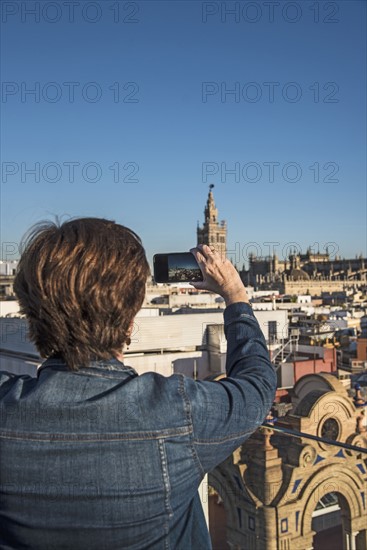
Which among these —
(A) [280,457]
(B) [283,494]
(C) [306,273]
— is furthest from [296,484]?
(C) [306,273]

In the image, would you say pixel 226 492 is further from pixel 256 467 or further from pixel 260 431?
pixel 260 431

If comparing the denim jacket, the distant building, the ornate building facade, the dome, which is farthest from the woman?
the dome

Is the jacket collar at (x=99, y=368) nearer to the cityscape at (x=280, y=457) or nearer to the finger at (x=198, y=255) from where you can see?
the cityscape at (x=280, y=457)

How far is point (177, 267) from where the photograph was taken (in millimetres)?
1668

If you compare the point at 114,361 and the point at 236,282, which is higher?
the point at 236,282

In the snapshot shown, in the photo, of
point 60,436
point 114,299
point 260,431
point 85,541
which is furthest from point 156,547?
point 260,431

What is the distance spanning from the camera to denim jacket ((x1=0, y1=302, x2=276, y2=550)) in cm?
115

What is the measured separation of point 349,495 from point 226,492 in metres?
1.04

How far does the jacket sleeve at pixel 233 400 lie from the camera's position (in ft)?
4.03

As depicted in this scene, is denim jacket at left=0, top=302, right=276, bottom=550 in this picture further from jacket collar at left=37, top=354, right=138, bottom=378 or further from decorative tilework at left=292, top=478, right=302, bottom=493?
decorative tilework at left=292, top=478, right=302, bottom=493

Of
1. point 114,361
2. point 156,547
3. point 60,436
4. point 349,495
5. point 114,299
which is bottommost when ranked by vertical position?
point 349,495

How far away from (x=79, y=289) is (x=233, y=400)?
0.42 m

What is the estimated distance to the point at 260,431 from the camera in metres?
3.31

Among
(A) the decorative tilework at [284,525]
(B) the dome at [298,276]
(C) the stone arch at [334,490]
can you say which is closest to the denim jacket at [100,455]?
(C) the stone arch at [334,490]
